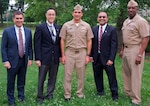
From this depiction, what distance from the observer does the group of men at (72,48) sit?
6066 millimetres

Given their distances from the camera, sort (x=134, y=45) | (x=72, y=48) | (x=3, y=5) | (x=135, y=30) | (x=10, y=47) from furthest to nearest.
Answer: (x=3, y=5)
(x=72, y=48)
(x=134, y=45)
(x=135, y=30)
(x=10, y=47)

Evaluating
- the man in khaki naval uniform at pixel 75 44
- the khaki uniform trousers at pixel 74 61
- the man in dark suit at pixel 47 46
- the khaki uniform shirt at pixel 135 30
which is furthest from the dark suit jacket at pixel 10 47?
the khaki uniform shirt at pixel 135 30

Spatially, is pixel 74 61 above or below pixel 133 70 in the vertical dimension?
above

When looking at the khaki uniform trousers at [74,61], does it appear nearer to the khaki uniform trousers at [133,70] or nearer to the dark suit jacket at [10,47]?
the khaki uniform trousers at [133,70]

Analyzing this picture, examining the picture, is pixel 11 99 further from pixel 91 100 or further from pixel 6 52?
pixel 91 100

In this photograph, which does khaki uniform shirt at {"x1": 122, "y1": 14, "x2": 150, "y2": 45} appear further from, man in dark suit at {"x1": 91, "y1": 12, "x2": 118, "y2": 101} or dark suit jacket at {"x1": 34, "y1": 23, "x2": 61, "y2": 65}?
dark suit jacket at {"x1": 34, "y1": 23, "x2": 61, "y2": 65}

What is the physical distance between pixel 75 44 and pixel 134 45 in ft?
4.19

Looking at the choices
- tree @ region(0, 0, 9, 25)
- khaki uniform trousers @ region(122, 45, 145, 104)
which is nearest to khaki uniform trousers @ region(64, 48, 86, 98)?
khaki uniform trousers @ region(122, 45, 145, 104)

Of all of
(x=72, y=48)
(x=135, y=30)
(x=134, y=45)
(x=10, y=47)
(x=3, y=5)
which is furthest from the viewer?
(x=3, y=5)

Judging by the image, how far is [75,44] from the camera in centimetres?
642

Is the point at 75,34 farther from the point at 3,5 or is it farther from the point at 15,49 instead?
the point at 3,5

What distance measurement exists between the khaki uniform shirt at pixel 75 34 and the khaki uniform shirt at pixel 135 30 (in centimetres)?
80

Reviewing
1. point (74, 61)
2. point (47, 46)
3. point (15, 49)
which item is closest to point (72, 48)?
point (74, 61)

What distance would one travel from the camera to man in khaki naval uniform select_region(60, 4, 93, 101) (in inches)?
252
